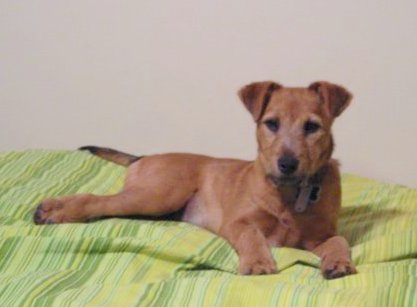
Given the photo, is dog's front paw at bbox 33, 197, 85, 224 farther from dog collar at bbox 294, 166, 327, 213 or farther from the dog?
dog collar at bbox 294, 166, 327, 213

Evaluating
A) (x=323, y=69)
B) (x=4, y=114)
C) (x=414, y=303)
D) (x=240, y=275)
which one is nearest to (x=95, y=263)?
(x=240, y=275)

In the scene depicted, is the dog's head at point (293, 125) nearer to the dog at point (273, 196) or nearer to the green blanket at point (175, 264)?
the dog at point (273, 196)

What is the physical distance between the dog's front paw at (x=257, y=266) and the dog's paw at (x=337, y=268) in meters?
0.16

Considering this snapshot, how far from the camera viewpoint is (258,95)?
7.86ft

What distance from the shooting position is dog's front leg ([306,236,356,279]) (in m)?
1.92

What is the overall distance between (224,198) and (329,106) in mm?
631

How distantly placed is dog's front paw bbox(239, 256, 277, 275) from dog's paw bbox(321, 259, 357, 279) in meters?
0.16

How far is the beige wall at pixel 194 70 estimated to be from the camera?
321 centimetres

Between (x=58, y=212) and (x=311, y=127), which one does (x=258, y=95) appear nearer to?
(x=311, y=127)

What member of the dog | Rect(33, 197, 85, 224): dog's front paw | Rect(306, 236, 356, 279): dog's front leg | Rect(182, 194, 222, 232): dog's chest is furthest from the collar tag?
Rect(33, 197, 85, 224): dog's front paw

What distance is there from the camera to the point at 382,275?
6.13 feet

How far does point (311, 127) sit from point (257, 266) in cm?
59

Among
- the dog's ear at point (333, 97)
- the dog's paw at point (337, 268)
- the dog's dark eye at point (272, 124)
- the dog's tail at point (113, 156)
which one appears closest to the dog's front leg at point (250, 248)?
the dog's paw at point (337, 268)

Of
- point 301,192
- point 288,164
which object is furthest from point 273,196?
point 288,164
